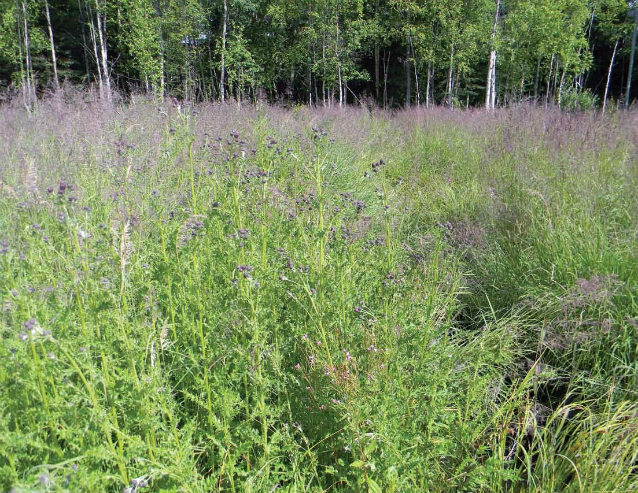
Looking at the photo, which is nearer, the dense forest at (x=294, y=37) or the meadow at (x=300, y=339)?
the meadow at (x=300, y=339)

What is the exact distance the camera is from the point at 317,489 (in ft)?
5.25

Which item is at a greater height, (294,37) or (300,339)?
(294,37)

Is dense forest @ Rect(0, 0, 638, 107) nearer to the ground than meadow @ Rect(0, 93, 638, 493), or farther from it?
farther from it

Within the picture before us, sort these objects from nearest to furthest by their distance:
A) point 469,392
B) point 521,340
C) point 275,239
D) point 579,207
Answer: point 469,392
point 275,239
point 521,340
point 579,207

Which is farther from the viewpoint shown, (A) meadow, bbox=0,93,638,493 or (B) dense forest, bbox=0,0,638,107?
(B) dense forest, bbox=0,0,638,107

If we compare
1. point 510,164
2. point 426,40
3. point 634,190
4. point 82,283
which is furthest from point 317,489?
point 426,40

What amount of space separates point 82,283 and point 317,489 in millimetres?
1113

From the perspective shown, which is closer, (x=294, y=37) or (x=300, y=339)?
(x=300, y=339)

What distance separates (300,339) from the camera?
208 centimetres

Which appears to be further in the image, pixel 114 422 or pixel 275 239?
pixel 275 239

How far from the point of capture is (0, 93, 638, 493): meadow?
133 cm

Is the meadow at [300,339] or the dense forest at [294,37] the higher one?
the dense forest at [294,37]

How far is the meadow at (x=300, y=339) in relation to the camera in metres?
1.33

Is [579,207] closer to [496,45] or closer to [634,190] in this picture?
[634,190]
